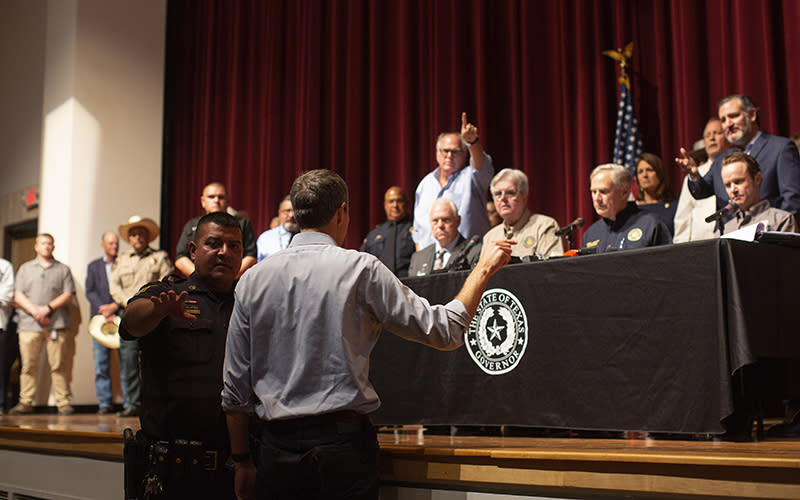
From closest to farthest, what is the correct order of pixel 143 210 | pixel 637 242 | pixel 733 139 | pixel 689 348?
pixel 689 348
pixel 637 242
pixel 733 139
pixel 143 210

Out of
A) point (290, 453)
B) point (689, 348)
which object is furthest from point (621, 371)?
point (290, 453)

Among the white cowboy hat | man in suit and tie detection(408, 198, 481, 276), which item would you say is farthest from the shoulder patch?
the white cowboy hat

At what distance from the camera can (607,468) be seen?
1992mm

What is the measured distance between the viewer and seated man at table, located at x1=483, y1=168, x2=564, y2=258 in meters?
3.75

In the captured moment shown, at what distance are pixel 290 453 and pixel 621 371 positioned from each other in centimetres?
128

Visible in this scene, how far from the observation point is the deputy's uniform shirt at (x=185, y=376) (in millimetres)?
2270

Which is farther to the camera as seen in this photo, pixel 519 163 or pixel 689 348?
pixel 519 163

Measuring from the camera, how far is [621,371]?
103 inches

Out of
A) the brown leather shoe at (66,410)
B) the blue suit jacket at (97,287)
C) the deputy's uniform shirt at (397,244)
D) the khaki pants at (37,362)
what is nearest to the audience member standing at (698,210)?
the deputy's uniform shirt at (397,244)

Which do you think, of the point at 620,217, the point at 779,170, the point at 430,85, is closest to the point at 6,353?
the point at 430,85

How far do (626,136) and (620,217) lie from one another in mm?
1906

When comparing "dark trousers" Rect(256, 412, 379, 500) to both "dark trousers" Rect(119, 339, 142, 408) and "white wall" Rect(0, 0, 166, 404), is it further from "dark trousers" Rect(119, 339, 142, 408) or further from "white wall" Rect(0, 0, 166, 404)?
"white wall" Rect(0, 0, 166, 404)

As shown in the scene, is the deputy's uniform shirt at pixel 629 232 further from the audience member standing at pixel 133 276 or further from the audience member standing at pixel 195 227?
the audience member standing at pixel 133 276

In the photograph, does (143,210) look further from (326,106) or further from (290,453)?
(290,453)
